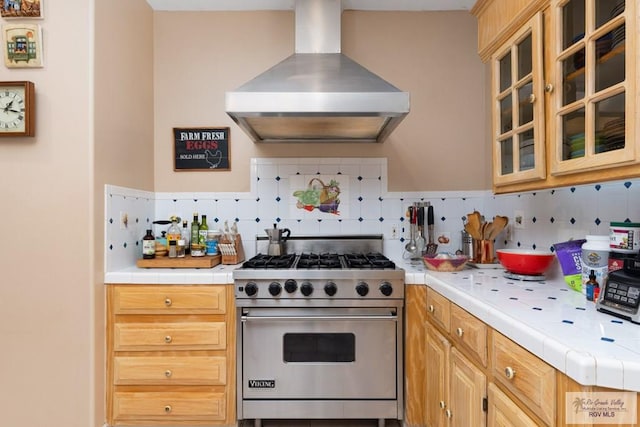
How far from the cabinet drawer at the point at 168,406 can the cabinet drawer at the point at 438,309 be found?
115 centimetres

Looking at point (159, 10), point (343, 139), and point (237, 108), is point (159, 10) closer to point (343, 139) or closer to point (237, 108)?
point (237, 108)

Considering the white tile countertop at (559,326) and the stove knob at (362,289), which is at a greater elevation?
the white tile countertop at (559,326)

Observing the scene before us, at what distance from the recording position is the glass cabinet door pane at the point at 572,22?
120cm

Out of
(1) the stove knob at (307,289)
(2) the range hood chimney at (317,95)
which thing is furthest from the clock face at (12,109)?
(1) the stove knob at (307,289)

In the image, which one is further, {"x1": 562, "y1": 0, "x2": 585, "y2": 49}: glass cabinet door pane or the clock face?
the clock face

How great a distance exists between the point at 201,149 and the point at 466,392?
82.9 inches

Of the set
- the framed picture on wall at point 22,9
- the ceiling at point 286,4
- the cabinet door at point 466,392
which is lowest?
the cabinet door at point 466,392

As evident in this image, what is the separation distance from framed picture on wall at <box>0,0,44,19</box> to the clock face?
1.18ft

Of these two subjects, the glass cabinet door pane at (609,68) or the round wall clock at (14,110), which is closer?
the glass cabinet door pane at (609,68)

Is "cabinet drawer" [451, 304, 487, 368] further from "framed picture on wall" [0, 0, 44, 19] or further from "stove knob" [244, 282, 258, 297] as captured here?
"framed picture on wall" [0, 0, 44, 19]

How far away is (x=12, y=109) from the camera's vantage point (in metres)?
1.73

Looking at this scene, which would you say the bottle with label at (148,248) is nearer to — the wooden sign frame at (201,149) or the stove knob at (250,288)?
the wooden sign frame at (201,149)

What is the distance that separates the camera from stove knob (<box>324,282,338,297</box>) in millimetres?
1838

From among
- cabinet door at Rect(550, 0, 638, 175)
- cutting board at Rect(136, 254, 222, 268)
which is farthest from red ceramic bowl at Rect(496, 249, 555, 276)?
cutting board at Rect(136, 254, 222, 268)
